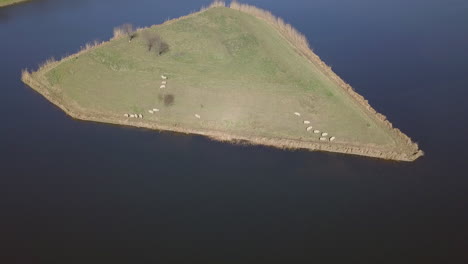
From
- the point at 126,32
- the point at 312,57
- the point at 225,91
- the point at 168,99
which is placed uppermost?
the point at 126,32

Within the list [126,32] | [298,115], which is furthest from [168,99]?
[126,32]

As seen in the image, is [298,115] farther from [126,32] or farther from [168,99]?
[126,32]

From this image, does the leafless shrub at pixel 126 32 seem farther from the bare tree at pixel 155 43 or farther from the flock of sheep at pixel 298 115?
the flock of sheep at pixel 298 115

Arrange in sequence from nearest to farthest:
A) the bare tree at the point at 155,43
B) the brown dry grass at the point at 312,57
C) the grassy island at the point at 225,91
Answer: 1. the brown dry grass at the point at 312,57
2. the grassy island at the point at 225,91
3. the bare tree at the point at 155,43

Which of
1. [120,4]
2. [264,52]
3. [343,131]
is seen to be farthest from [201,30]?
[343,131]

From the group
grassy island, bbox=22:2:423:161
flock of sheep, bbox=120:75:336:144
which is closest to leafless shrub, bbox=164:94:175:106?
grassy island, bbox=22:2:423:161

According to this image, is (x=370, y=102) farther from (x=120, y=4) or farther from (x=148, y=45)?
(x=120, y=4)

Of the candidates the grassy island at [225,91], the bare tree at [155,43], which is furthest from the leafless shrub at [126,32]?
the bare tree at [155,43]

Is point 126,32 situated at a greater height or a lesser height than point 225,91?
greater
